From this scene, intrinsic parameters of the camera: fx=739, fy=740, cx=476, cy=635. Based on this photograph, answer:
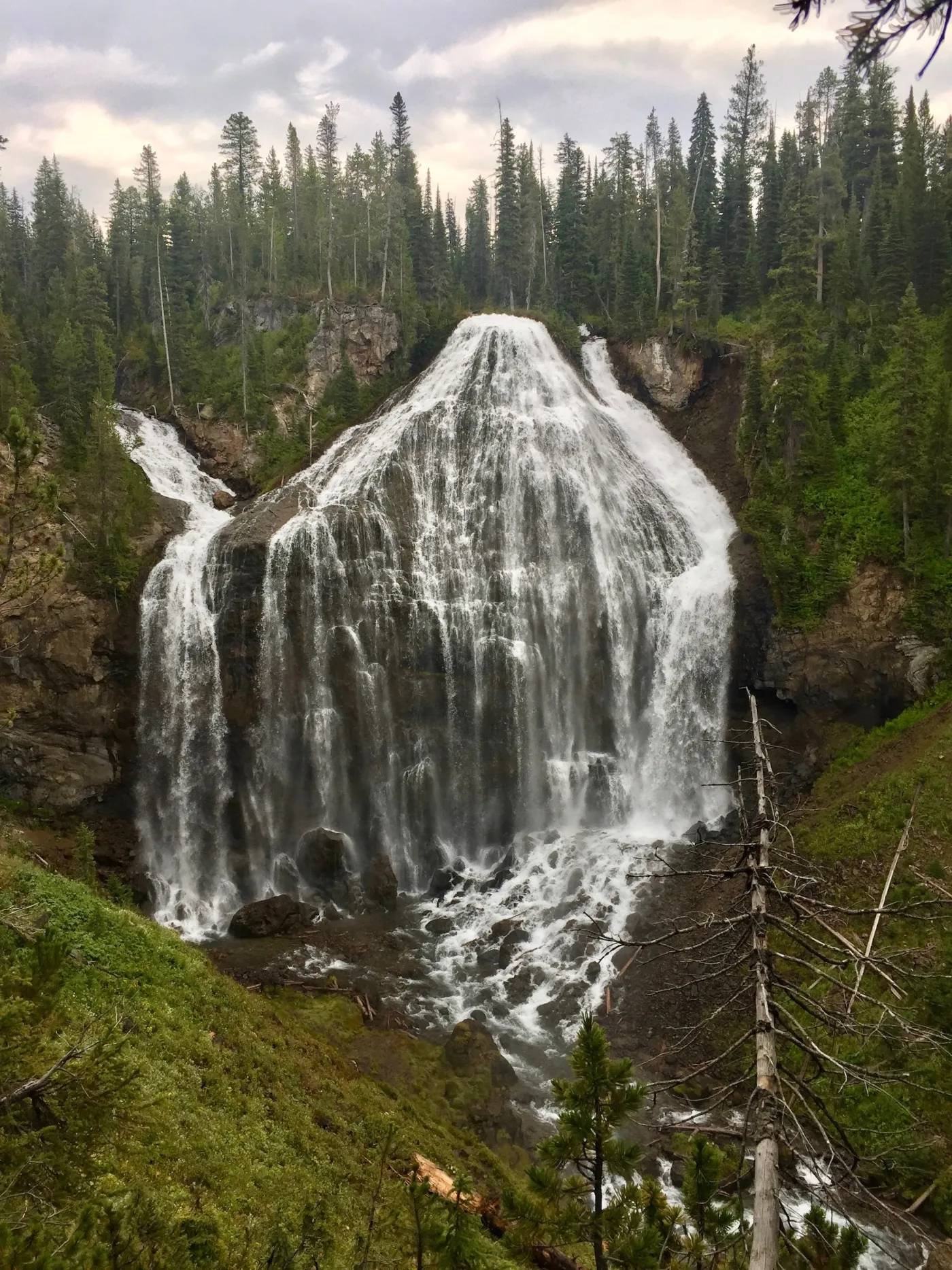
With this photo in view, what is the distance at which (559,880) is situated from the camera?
1083 inches

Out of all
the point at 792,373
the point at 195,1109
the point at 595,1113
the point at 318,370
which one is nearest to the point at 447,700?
the point at 195,1109

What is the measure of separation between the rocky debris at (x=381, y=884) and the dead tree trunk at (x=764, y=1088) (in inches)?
930

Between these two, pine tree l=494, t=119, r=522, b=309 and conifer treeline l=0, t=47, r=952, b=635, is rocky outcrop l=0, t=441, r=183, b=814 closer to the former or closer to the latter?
conifer treeline l=0, t=47, r=952, b=635

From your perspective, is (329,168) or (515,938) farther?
(329,168)

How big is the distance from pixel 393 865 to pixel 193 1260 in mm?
21628

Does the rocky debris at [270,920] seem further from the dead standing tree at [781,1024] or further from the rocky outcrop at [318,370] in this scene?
the rocky outcrop at [318,370]

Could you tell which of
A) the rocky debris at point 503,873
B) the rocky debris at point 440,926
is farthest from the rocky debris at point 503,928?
the rocky debris at point 503,873

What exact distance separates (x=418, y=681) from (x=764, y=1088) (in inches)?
1067

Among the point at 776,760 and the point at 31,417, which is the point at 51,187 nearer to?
the point at 31,417

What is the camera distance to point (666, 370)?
48.6 meters

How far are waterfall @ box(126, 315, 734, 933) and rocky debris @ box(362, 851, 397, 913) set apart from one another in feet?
4.23

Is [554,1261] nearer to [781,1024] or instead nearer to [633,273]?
[781,1024]

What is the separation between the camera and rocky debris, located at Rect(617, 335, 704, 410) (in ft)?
156

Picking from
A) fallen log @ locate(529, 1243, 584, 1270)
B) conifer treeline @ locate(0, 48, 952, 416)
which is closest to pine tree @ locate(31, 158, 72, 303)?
conifer treeline @ locate(0, 48, 952, 416)
